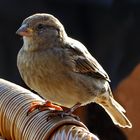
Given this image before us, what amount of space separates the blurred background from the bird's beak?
1560mm

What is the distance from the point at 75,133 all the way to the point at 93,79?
1.05 metres

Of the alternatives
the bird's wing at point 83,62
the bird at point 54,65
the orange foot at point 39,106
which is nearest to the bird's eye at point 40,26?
the bird at point 54,65

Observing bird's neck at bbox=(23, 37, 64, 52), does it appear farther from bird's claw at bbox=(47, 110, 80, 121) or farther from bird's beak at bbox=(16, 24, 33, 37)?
bird's claw at bbox=(47, 110, 80, 121)

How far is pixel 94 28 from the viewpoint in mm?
3881

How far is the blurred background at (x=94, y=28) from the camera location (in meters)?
3.83

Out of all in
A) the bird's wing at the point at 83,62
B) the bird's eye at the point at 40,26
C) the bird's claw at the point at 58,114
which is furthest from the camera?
the bird's wing at the point at 83,62

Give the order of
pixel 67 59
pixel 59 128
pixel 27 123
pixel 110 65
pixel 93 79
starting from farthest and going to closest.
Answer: pixel 110 65 < pixel 93 79 < pixel 67 59 < pixel 27 123 < pixel 59 128

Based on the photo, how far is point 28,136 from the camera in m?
1.67

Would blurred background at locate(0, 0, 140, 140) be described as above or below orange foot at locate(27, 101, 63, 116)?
below

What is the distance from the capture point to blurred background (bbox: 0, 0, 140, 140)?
12.6 feet

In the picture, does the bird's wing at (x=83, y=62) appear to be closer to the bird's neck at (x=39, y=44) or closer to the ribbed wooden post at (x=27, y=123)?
the bird's neck at (x=39, y=44)

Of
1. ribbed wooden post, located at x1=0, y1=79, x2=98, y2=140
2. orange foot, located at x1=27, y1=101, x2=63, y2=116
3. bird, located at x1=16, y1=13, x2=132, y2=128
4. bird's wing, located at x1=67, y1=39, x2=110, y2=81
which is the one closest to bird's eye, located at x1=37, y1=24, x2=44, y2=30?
bird, located at x1=16, y1=13, x2=132, y2=128

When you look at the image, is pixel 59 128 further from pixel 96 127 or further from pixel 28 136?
pixel 96 127

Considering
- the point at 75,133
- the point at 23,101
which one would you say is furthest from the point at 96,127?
the point at 75,133
